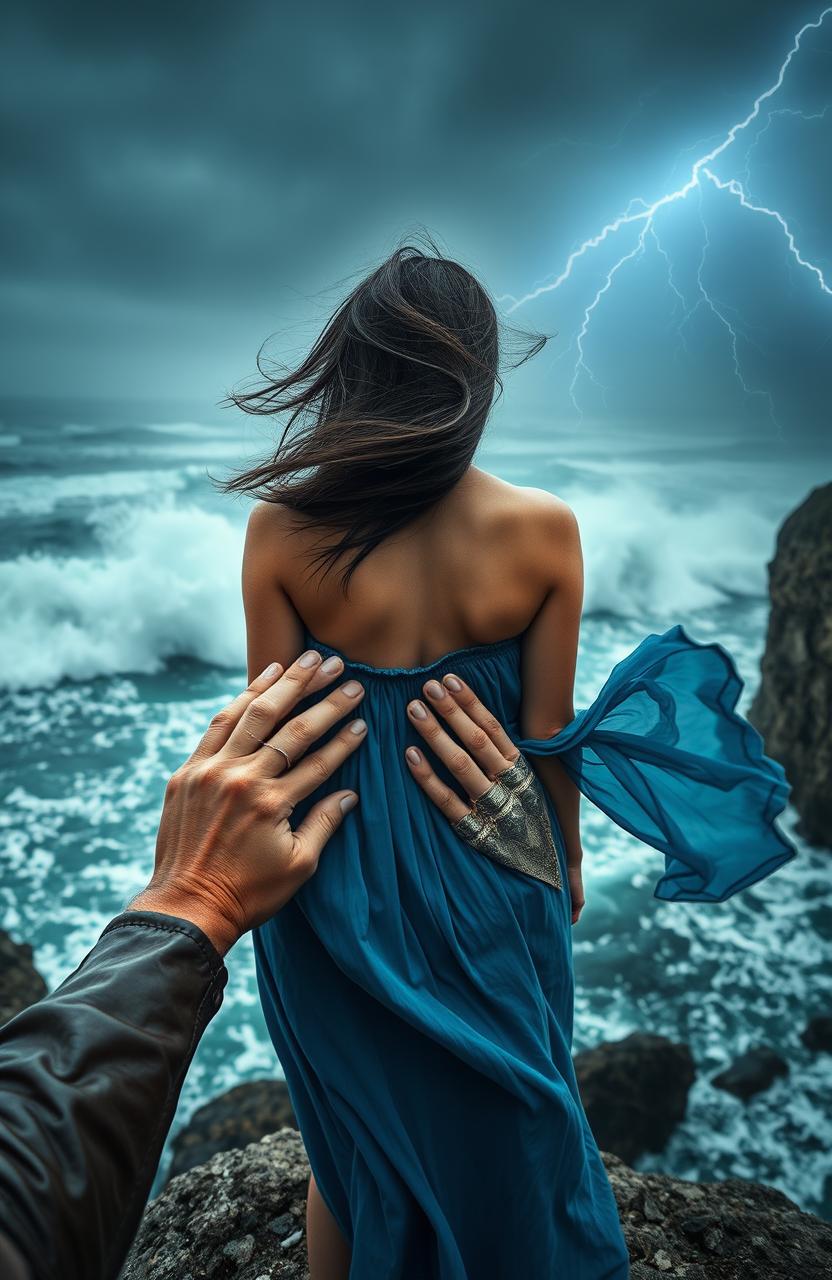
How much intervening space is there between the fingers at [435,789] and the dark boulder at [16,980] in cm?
435

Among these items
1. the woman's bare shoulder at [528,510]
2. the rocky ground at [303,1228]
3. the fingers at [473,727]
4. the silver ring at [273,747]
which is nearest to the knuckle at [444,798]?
the fingers at [473,727]

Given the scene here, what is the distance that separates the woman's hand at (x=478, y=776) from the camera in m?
1.45

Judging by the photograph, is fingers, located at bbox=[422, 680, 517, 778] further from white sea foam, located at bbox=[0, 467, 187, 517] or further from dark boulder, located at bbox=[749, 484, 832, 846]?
white sea foam, located at bbox=[0, 467, 187, 517]

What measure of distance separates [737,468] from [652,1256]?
28817mm

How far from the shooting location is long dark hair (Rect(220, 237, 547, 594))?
4.55ft

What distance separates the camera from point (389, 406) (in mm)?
1461

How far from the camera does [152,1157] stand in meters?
0.81

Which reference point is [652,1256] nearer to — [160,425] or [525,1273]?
[525,1273]

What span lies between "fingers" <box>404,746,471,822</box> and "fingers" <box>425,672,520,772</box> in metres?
0.10

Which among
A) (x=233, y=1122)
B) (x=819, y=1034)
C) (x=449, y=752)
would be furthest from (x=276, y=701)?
(x=819, y=1034)

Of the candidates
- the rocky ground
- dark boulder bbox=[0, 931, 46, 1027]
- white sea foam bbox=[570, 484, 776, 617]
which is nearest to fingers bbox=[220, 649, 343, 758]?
the rocky ground

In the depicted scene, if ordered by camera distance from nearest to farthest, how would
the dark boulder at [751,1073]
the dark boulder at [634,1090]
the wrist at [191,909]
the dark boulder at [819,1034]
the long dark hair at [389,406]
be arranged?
the wrist at [191,909]
the long dark hair at [389,406]
the dark boulder at [634,1090]
the dark boulder at [751,1073]
the dark boulder at [819,1034]

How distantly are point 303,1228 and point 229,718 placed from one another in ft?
5.62

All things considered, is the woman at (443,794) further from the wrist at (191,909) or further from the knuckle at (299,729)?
the wrist at (191,909)
